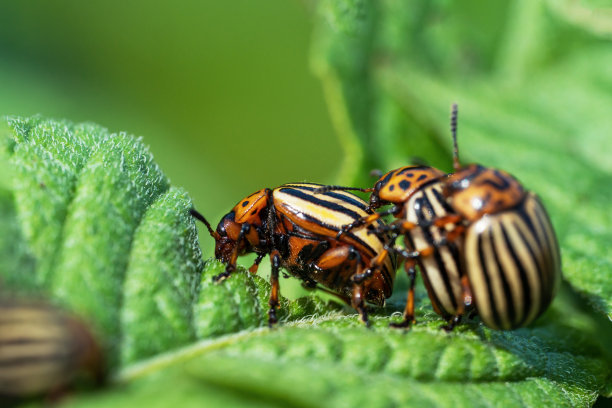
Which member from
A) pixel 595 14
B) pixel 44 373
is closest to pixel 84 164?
pixel 44 373

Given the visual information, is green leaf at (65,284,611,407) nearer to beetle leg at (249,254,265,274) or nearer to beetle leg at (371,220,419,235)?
beetle leg at (371,220,419,235)

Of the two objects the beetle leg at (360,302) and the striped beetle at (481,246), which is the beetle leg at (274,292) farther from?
the striped beetle at (481,246)

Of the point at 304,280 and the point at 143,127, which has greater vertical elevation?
the point at 143,127

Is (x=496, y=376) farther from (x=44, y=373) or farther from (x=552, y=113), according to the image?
(x=552, y=113)

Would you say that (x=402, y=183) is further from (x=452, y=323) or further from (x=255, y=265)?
(x=255, y=265)

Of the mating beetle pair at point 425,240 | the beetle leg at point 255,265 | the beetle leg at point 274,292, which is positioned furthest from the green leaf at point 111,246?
the beetle leg at point 255,265

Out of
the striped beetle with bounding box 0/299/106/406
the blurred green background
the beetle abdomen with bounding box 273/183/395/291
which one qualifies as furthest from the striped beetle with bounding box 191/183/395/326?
the blurred green background

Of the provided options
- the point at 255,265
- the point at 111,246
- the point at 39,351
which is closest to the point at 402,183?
the point at 255,265
